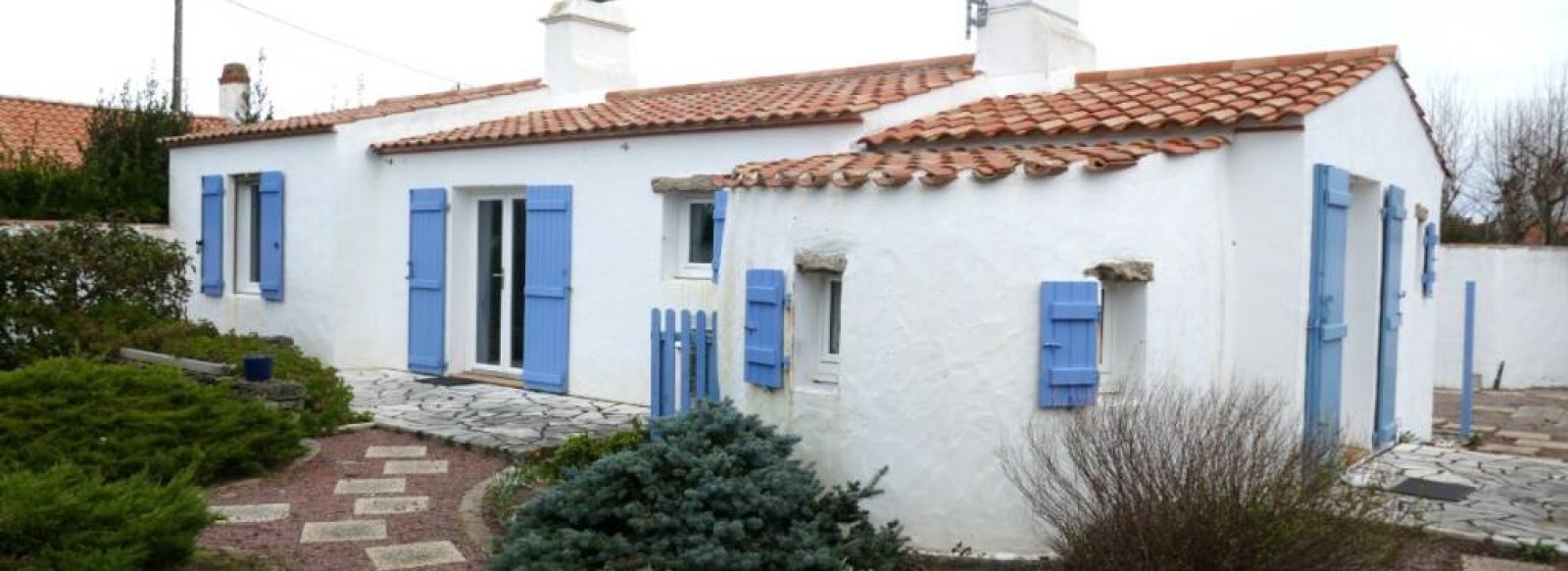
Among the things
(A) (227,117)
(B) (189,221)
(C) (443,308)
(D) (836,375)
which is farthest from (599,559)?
(A) (227,117)

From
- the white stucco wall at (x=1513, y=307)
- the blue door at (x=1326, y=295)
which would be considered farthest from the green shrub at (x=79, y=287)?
the white stucco wall at (x=1513, y=307)

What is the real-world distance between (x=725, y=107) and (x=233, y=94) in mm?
12111

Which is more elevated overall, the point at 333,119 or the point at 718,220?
the point at 333,119

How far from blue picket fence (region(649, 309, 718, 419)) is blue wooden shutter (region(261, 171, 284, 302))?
Answer: 6398mm

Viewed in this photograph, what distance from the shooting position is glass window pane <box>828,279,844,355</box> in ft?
21.4

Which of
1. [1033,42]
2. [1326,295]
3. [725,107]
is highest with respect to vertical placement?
[1033,42]

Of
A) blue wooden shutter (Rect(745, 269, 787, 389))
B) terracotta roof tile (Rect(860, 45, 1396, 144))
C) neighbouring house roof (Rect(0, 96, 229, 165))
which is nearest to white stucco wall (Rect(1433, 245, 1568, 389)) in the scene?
terracotta roof tile (Rect(860, 45, 1396, 144))

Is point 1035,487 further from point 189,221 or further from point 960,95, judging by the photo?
point 189,221

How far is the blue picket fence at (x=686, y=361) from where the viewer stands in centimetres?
745

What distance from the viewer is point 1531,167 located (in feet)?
75.5

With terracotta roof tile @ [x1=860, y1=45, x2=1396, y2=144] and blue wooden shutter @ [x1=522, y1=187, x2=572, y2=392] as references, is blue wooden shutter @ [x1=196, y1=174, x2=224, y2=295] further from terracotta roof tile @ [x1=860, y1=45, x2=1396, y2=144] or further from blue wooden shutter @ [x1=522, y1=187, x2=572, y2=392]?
terracotta roof tile @ [x1=860, y1=45, x2=1396, y2=144]

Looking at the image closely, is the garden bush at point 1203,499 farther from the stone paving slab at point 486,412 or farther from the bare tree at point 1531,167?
the bare tree at point 1531,167

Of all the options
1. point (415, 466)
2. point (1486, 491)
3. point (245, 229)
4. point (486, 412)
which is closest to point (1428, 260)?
point (1486, 491)

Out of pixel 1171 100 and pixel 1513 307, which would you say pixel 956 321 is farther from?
pixel 1513 307
